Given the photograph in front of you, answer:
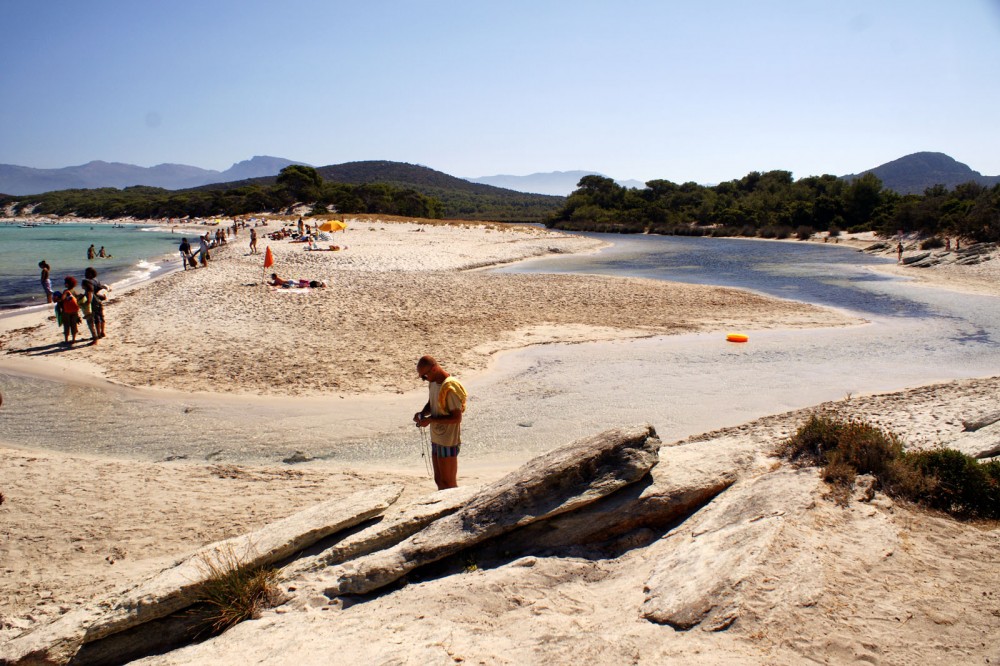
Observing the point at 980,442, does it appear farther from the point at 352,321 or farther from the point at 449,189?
the point at 449,189

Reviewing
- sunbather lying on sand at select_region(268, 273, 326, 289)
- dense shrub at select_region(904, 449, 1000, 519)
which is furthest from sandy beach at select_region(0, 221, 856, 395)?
dense shrub at select_region(904, 449, 1000, 519)

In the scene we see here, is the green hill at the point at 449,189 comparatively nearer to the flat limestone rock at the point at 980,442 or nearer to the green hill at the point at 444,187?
the green hill at the point at 444,187

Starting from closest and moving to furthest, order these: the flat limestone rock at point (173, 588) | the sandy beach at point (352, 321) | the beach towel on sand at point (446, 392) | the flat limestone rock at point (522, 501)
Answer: the flat limestone rock at point (173, 588) < the flat limestone rock at point (522, 501) < the beach towel on sand at point (446, 392) < the sandy beach at point (352, 321)

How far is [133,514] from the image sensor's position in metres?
6.77

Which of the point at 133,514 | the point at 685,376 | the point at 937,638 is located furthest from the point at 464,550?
the point at 685,376

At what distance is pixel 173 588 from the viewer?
15.7 ft

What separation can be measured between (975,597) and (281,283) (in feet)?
69.1

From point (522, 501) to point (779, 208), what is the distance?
81.3 metres

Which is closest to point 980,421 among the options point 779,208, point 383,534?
point 383,534

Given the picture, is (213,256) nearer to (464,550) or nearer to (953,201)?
(464,550)

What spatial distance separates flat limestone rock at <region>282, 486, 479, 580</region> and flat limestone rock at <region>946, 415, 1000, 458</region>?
5.33 meters

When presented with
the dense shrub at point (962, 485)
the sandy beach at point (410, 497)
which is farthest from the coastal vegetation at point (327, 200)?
the dense shrub at point (962, 485)

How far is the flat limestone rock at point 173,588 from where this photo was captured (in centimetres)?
443

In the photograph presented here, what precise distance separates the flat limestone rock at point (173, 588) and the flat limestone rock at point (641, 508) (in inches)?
65.8
